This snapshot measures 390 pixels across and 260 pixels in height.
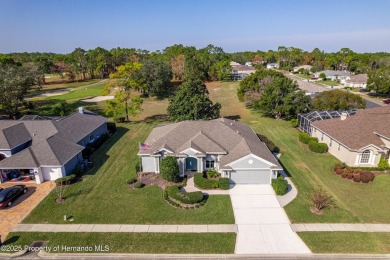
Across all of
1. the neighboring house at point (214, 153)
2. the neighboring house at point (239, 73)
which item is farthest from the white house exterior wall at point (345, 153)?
the neighboring house at point (239, 73)

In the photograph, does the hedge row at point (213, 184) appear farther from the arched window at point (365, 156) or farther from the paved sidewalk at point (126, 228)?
the arched window at point (365, 156)

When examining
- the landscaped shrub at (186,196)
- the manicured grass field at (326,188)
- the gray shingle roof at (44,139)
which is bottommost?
the manicured grass field at (326,188)

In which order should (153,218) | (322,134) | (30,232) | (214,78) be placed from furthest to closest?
(214,78) → (322,134) → (153,218) → (30,232)

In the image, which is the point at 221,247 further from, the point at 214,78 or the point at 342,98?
the point at 214,78

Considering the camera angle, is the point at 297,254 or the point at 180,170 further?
the point at 180,170

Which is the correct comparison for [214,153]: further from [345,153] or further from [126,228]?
[345,153]

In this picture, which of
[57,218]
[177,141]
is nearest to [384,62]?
[177,141]
